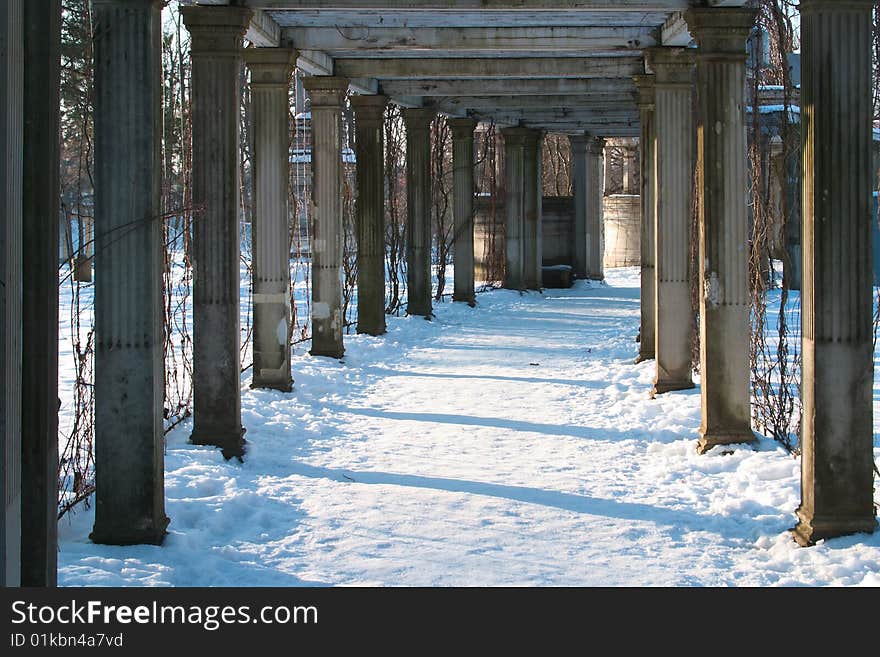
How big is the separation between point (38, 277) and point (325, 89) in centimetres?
1021

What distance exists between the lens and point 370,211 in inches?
664

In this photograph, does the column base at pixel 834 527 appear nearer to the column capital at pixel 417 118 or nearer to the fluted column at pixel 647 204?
the fluted column at pixel 647 204

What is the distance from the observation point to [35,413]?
4.09 meters

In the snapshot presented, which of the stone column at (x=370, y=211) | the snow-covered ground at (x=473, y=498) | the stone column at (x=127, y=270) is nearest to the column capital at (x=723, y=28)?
the snow-covered ground at (x=473, y=498)

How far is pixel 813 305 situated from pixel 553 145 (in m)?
39.7

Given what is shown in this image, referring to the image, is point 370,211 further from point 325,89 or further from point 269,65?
point 269,65

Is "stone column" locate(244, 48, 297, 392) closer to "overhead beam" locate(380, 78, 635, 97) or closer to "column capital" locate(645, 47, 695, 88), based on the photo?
"column capital" locate(645, 47, 695, 88)

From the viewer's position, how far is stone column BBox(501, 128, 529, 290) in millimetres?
25656

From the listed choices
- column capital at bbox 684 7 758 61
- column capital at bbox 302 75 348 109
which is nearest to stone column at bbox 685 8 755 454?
column capital at bbox 684 7 758 61

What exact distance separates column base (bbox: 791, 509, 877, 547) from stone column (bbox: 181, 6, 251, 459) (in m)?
4.43

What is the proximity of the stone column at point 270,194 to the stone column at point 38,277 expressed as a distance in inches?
274

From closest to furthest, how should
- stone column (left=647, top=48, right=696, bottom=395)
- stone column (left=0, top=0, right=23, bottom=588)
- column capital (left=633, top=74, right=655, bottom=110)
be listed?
stone column (left=0, top=0, right=23, bottom=588), stone column (left=647, top=48, right=696, bottom=395), column capital (left=633, top=74, right=655, bottom=110)

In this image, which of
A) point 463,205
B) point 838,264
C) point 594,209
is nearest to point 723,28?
point 838,264
